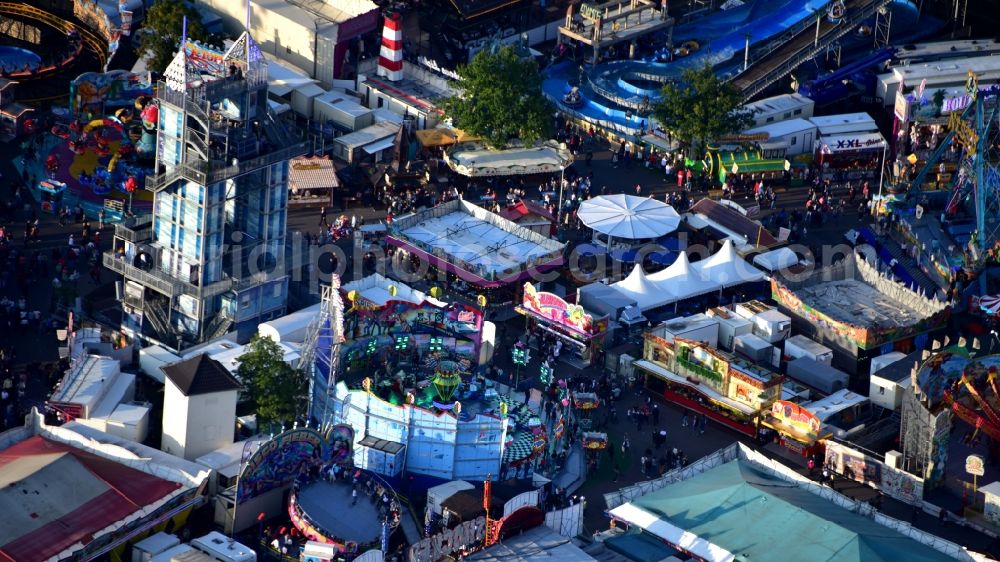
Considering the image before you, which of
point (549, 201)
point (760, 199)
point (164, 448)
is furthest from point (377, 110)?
point (164, 448)

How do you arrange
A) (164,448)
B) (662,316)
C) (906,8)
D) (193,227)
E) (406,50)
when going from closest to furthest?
(164,448), (193,227), (662,316), (406,50), (906,8)

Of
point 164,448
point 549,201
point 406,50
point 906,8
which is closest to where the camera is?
point 164,448

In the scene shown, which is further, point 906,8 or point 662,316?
point 906,8

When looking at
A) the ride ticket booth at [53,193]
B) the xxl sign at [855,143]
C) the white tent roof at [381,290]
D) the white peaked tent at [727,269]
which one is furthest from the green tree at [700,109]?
the ride ticket booth at [53,193]

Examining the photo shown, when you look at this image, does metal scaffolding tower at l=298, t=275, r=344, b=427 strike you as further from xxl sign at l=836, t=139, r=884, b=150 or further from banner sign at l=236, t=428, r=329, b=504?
xxl sign at l=836, t=139, r=884, b=150

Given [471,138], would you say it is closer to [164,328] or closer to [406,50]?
[406,50]

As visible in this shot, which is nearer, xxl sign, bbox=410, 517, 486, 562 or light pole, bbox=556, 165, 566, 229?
xxl sign, bbox=410, 517, 486, 562

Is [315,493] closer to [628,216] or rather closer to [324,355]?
[324,355]

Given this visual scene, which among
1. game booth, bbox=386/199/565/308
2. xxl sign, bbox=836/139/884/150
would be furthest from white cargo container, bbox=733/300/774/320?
xxl sign, bbox=836/139/884/150
